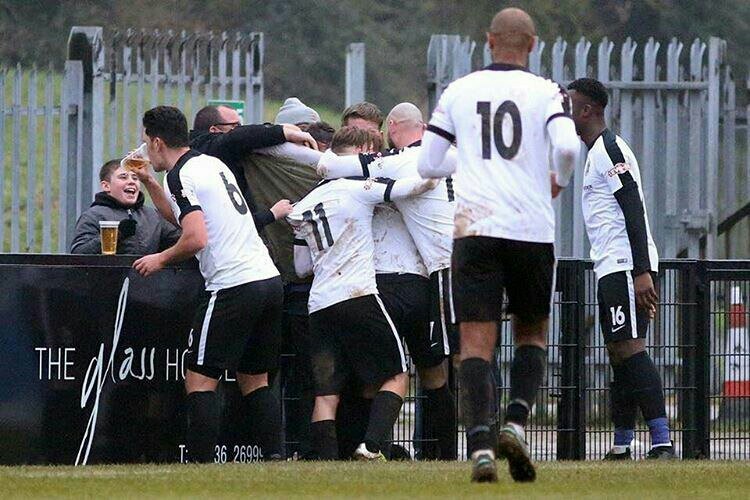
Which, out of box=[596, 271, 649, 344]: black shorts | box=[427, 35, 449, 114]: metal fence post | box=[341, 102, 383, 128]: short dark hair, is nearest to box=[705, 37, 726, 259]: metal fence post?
box=[427, 35, 449, 114]: metal fence post

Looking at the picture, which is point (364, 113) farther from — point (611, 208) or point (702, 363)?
point (702, 363)

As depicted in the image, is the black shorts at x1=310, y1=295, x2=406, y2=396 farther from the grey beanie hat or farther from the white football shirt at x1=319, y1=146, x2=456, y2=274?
the grey beanie hat

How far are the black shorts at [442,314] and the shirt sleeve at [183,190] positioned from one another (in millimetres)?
1362

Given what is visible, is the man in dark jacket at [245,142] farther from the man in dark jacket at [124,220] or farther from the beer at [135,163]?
the beer at [135,163]

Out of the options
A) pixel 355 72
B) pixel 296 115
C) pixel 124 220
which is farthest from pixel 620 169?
pixel 355 72

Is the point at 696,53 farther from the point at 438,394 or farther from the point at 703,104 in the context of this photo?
the point at 438,394

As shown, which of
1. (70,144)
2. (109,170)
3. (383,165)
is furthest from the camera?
(70,144)

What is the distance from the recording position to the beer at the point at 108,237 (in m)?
10.4

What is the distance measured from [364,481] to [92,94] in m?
7.70

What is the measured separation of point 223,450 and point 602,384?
2259 mm

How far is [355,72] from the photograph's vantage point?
16516mm

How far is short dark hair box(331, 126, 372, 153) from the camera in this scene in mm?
10383

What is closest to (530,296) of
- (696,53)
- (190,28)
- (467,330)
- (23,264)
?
(467,330)

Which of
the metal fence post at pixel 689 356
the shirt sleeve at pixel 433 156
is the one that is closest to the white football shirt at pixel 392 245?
the metal fence post at pixel 689 356
